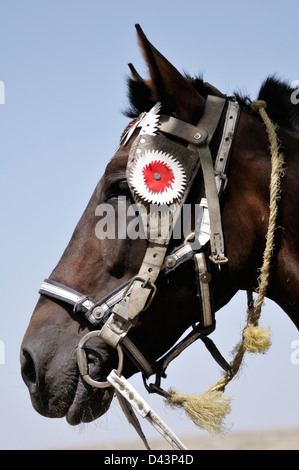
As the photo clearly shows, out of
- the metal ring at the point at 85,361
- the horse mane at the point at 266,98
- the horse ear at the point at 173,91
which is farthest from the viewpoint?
the horse mane at the point at 266,98

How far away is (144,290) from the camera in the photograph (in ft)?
9.64

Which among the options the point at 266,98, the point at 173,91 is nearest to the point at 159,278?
the point at 173,91

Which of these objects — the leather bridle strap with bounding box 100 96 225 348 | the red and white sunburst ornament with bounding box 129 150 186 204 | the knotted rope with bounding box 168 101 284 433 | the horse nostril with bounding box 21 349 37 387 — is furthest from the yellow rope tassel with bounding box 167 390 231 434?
the red and white sunburst ornament with bounding box 129 150 186 204

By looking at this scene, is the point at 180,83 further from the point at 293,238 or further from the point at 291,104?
the point at 293,238

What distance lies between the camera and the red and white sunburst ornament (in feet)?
10.1

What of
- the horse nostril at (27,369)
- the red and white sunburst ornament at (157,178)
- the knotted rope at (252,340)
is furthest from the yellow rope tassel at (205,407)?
the red and white sunburst ornament at (157,178)

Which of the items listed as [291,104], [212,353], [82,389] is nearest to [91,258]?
[82,389]

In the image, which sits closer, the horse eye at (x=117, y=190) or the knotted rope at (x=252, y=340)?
the knotted rope at (x=252, y=340)

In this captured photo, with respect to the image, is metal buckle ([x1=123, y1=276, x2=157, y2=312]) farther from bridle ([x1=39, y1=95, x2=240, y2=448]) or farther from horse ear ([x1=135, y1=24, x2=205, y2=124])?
horse ear ([x1=135, y1=24, x2=205, y2=124])

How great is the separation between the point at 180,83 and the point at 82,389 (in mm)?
1664

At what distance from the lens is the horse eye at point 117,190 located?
10.3 feet

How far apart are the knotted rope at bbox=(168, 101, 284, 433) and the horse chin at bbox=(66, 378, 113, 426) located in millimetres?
374

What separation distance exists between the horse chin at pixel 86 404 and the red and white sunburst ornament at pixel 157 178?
39.4 inches

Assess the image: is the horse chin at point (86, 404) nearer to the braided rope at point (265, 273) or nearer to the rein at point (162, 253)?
the rein at point (162, 253)
